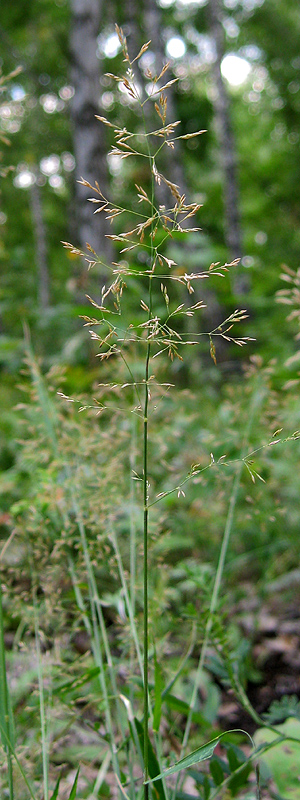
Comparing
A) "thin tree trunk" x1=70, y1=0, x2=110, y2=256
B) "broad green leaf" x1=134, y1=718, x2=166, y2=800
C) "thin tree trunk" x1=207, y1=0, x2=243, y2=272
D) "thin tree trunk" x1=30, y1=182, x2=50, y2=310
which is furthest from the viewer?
"thin tree trunk" x1=30, y1=182, x2=50, y2=310

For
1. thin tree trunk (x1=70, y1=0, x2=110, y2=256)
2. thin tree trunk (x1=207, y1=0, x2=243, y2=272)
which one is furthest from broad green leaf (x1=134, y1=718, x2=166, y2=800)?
thin tree trunk (x1=207, y1=0, x2=243, y2=272)

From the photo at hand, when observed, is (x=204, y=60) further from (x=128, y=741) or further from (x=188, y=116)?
(x=128, y=741)

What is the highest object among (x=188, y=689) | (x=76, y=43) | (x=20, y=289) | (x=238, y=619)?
(x=76, y=43)

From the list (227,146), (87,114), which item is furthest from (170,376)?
(227,146)

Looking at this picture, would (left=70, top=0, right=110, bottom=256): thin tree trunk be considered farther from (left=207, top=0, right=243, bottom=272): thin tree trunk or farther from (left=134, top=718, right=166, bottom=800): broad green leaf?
(left=207, top=0, right=243, bottom=272): thin tree trunk

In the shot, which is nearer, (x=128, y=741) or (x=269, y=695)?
(x=128, y=741)

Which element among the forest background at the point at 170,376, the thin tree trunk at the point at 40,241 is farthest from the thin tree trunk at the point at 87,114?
the thin tree trunk at the point at 40,241

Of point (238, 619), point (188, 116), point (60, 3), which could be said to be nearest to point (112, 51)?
point (188, 116)
